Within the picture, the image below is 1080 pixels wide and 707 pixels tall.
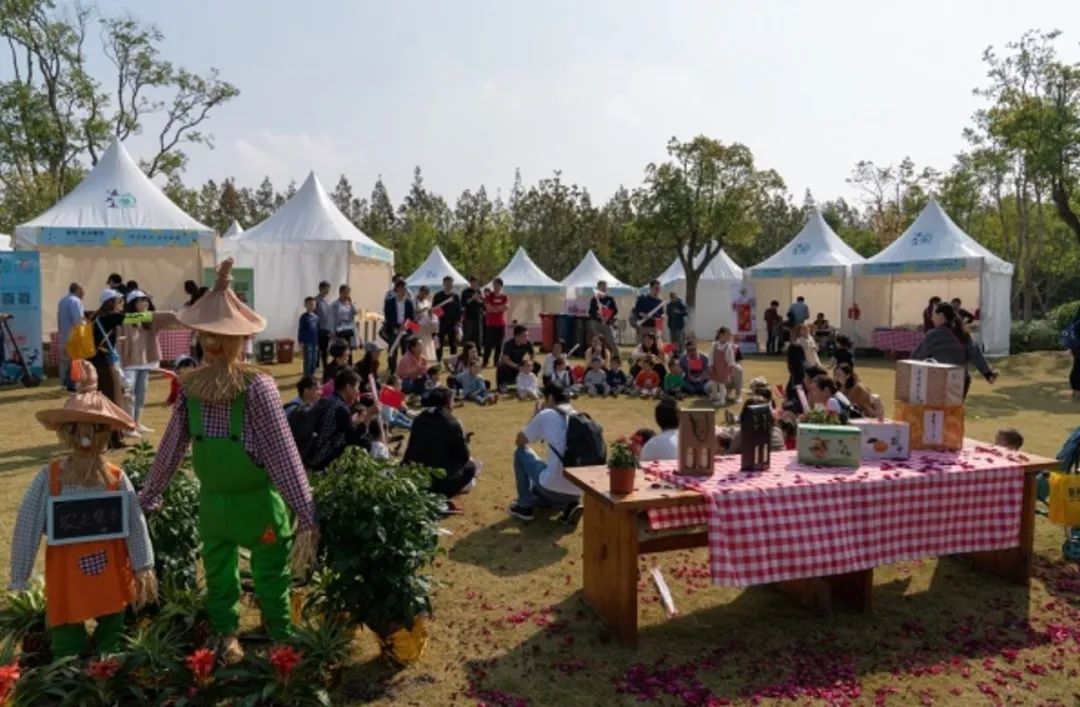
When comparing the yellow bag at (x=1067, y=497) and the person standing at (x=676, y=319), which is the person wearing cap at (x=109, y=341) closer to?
the yellow bag at (x=1067, y=497)

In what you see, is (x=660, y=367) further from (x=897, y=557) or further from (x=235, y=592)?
(x=235, y=592)

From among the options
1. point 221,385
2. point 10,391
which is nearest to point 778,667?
point 221,385

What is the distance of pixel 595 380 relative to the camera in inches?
516

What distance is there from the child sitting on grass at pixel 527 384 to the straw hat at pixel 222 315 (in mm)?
8808

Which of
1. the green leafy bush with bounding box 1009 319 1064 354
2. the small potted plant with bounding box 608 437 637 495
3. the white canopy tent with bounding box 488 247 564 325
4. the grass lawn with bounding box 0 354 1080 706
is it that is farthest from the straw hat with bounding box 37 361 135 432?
the green leafy bush with bounding box 1009 319 1064 354

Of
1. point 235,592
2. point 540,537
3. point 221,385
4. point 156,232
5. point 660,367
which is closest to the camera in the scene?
point 221,385

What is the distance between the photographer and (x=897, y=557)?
4.33 metres

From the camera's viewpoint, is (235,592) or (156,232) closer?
(235,592)

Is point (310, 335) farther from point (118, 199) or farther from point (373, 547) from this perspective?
point (373, 547)

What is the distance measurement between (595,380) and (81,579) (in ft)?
33.5

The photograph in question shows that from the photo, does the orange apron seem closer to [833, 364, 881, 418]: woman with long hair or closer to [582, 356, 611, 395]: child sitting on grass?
[833, 364, 881, 418]: woman with long hair

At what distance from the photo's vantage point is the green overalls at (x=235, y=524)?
331cm

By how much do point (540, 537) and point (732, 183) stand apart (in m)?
21.9

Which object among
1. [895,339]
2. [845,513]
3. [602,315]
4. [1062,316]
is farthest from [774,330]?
[845,513]
